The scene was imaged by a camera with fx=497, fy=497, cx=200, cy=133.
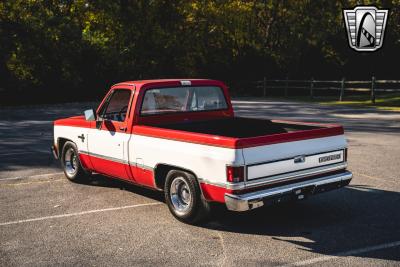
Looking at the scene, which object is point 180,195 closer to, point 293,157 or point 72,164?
point 293,157

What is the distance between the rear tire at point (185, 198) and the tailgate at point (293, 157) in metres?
0.79

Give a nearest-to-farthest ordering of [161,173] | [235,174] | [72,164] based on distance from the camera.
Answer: [235,174] → [161,173] → [72,164]

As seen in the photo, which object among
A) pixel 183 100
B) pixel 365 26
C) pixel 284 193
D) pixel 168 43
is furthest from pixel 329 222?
pixel 365 26

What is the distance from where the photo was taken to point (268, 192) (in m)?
5.52

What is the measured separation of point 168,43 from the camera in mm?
32031

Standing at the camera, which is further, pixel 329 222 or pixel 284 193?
pixel 329 222

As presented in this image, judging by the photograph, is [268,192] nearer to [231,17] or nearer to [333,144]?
[333,144]

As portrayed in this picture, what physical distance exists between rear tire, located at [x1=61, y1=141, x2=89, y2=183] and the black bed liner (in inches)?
80.4

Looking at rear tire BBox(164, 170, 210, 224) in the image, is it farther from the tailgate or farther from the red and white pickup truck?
the tailgate

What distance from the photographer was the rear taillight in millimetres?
5348

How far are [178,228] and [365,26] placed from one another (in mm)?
28566

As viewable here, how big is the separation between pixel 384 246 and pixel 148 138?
311 centimetres

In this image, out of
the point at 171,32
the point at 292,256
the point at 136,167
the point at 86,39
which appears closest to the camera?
the point at 292,256

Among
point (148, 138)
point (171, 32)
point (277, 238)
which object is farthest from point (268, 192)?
point (171, 32)
